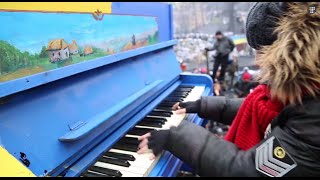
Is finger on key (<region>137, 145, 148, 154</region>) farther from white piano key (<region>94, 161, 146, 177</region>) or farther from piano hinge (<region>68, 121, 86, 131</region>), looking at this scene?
piano hinge (<region>68, 121, 86, 131</region>)

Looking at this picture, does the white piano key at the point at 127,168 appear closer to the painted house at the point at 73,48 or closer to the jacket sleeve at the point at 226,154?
the jacket sleeve at the point at 226,154

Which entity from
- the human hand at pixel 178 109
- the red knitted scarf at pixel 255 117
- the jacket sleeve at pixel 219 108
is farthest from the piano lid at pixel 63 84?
the red knitted scarf at pixel 255 117

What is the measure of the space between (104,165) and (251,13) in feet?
2.87

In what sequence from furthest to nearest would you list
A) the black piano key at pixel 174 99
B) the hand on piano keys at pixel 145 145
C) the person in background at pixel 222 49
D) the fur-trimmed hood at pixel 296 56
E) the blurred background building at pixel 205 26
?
1. the blurred background building at pixel 205 26
2. the person in background at pixel 222 49
3. the black piano key at pixel 174 99
4. the hand on piano keys at pixel 145 145
5. the fur-trimmed hood at pixel 296 56

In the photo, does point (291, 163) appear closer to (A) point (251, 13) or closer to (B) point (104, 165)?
(A) point (251, 13)

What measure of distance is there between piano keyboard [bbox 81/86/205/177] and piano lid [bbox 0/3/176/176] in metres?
0.09

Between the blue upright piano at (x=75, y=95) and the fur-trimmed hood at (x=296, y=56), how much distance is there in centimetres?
61

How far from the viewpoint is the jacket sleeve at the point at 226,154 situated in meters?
0.89

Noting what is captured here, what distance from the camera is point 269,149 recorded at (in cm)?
92

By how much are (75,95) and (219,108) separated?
83cm

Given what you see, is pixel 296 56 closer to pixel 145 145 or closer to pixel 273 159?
pixel 273 159

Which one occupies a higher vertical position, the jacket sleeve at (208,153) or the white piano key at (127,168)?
the jacket sleeve at (208,153)

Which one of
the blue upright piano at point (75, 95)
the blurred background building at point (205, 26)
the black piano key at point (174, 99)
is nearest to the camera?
the blue upright piano at point (75, 95)

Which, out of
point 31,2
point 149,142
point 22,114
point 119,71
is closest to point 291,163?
point 149,142
